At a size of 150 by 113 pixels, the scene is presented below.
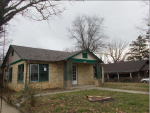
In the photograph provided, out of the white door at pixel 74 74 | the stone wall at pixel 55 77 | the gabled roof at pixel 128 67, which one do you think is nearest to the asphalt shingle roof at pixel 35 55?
the stone wall at pixel 55 77

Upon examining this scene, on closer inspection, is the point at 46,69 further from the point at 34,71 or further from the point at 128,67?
the point at 128,67

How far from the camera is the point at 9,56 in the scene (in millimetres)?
16188

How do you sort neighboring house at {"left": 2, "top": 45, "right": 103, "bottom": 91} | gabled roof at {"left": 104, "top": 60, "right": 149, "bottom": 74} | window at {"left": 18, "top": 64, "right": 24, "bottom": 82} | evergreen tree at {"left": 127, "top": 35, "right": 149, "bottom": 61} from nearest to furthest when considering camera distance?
neighboring house at {"left": 2, "top": 45, "right": 103, "bottom": 91} < window at {"left": 18, "top": 64, "right": 24, "bottom": 82} < gabled roof at {"left": 104, "top": 60, "right": 149, "bottom": 74} < evergreen tree at {"left": 127, "top": 35, "right": 149, "bottom": 61}

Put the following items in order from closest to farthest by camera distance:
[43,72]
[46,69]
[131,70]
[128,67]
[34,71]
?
[34,71] < [43,72] < [46,69] < [131,70] < [128,67]

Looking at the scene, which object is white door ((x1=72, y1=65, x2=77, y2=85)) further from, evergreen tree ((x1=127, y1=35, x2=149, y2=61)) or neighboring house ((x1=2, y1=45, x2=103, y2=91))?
evergreen tree ((x1=127, y1=35, x2=149, y2=61))

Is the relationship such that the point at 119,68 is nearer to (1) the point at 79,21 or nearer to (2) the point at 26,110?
(1) the point at 79,21

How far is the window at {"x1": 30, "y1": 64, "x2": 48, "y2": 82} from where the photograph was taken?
11955mm

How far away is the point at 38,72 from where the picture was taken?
1221cm

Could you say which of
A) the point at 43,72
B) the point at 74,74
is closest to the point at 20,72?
the point at 43,72

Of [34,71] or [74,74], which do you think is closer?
[34,71]

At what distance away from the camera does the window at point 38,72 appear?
12.0m

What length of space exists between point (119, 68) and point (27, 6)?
25.5m

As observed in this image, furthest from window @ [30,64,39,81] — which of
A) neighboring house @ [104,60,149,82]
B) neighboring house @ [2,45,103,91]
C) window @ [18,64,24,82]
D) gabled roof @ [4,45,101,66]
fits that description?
neighboring house @ [104,60,149,82]

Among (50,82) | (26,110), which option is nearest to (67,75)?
(50,82)
